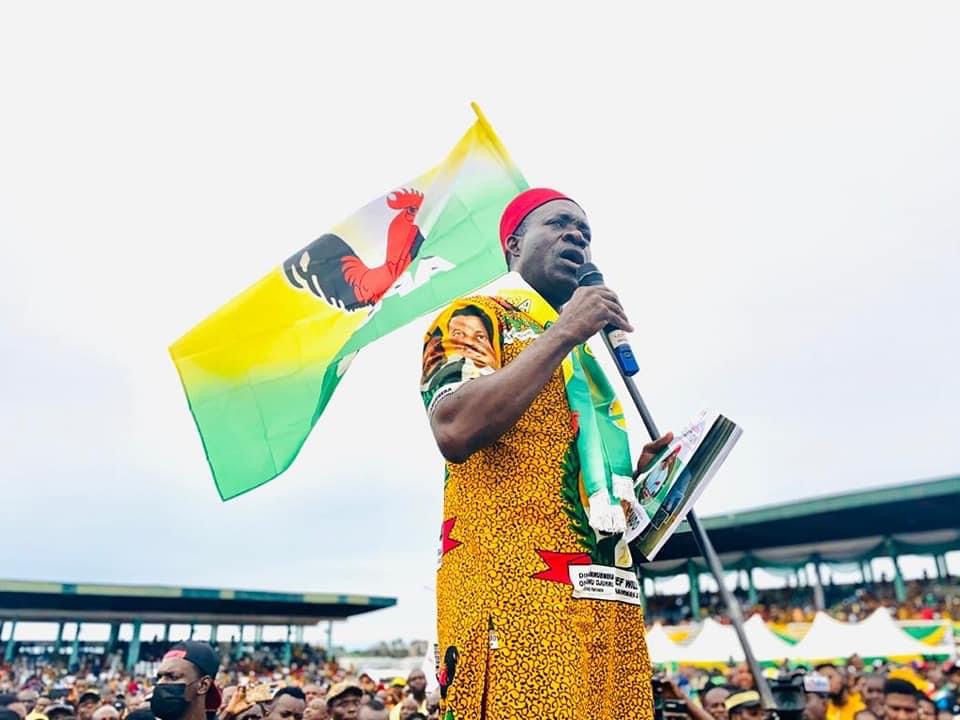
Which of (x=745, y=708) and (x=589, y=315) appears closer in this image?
(x=589, y=315)

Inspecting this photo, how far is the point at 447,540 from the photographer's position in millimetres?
2137

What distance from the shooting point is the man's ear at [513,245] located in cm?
252

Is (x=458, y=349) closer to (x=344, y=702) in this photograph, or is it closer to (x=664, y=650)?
(x=344, y=702)

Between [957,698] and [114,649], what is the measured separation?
3446 centimetres

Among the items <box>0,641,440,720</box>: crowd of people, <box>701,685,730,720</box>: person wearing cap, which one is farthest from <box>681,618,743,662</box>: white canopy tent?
<box>701,685,730,720</box>: person wearing cap

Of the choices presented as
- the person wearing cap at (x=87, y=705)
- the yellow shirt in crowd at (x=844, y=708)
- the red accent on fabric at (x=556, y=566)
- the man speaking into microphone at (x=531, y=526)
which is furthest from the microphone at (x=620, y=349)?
the person wearing cap at (x=87, y=705)

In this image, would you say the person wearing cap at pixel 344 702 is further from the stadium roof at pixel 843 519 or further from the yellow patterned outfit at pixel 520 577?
the stadium roof at pixel 843 519

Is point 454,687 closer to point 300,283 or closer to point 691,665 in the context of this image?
point 300,283

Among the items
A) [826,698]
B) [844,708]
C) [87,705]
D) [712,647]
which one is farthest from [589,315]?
[712,647]

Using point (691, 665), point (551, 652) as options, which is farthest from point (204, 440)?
point (691, 665)

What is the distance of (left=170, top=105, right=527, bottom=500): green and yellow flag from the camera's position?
3.80 metres

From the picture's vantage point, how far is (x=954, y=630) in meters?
18.2

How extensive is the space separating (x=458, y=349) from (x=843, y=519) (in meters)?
25.6

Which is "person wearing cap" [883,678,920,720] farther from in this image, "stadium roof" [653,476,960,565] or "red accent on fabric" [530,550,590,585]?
"stadium roof" [653,476,960,565]
